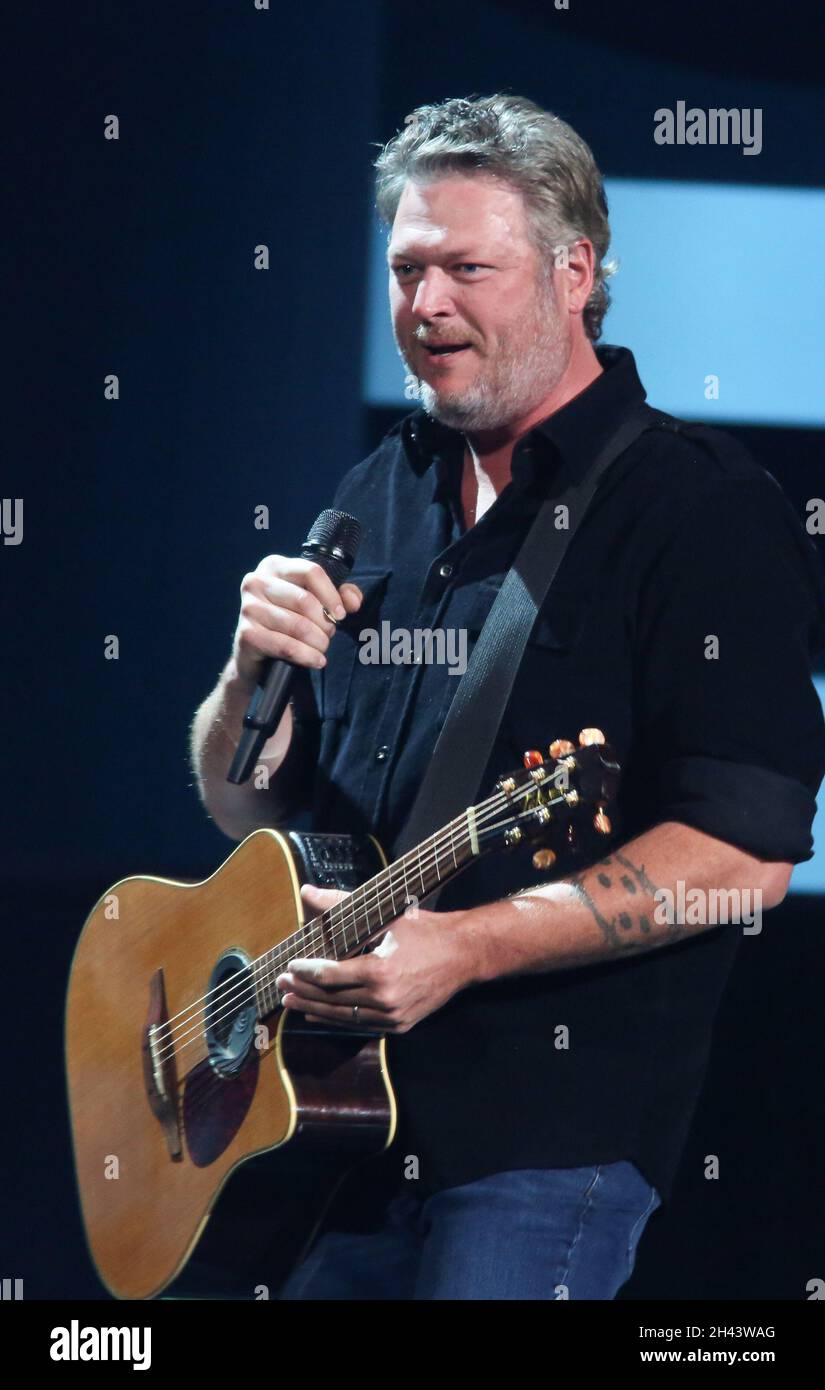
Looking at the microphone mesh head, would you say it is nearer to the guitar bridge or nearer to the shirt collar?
the shirt collar

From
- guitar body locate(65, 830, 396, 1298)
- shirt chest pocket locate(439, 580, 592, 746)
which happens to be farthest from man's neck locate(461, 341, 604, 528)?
guitar body locate(65, 830, 396, 1298)

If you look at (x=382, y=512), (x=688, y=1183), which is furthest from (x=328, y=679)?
(x=688, y=1183)

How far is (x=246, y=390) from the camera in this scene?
9.05 ft

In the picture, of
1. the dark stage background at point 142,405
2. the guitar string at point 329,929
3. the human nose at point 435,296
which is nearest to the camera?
the guitar string at point 329,929

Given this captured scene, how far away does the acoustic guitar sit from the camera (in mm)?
1736

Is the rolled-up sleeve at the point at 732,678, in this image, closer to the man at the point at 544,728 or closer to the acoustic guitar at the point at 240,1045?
the man at the point at 544,728

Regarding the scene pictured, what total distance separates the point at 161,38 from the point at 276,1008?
1675mm

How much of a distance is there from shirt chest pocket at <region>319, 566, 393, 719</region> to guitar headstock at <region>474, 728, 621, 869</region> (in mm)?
411

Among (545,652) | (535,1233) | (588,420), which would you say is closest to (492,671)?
(545,652)

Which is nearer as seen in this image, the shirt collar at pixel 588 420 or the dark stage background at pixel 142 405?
the shirt collar at pixel 588 420

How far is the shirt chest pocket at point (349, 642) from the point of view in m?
2.05

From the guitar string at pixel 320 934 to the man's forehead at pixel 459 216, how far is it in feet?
2.28

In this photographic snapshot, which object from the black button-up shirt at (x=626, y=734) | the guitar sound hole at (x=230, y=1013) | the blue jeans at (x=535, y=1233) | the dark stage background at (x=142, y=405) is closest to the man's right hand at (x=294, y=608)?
the black button-up shirt at (x=626, y=734)

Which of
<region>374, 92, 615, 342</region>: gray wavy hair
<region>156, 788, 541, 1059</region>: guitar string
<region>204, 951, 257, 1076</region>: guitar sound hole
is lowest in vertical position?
<region>204, 951, 257, 1076</region>: guitar sound hole
